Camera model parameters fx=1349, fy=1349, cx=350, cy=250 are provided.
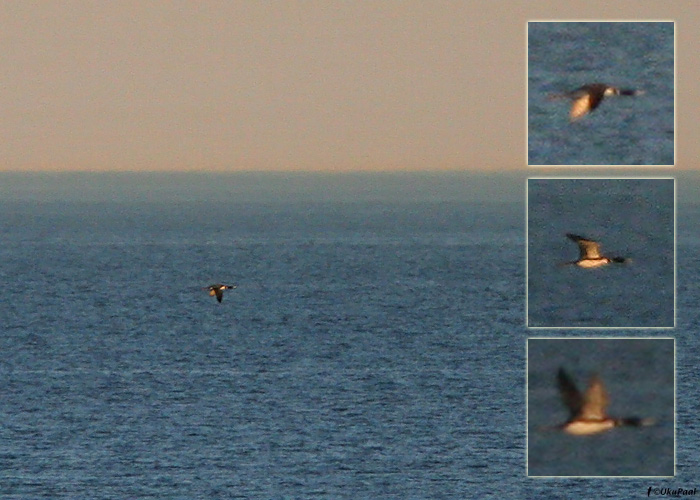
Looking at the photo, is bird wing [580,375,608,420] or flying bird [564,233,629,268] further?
bird wing [580,375,608,420]

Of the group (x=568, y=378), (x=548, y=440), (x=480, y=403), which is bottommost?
(x=480, y=403)

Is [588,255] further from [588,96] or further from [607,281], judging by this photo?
[607,281]

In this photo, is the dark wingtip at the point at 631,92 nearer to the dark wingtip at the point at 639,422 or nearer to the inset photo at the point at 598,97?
the inset photo at the point at 598,97

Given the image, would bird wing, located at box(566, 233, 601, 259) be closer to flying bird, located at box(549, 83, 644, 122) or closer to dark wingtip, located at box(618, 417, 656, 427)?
flying bird, located at box(549, 83, 644, 122)

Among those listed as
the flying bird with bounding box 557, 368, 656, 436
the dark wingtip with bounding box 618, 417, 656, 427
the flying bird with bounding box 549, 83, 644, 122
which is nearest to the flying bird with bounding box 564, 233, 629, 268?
the flying bird with bounding box 557, 368, 656, 436

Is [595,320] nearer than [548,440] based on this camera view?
No

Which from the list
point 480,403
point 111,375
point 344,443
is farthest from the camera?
point 111,375

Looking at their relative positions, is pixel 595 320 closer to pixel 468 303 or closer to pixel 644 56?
pixel 468 303

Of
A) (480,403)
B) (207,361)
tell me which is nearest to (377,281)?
(207,361)
